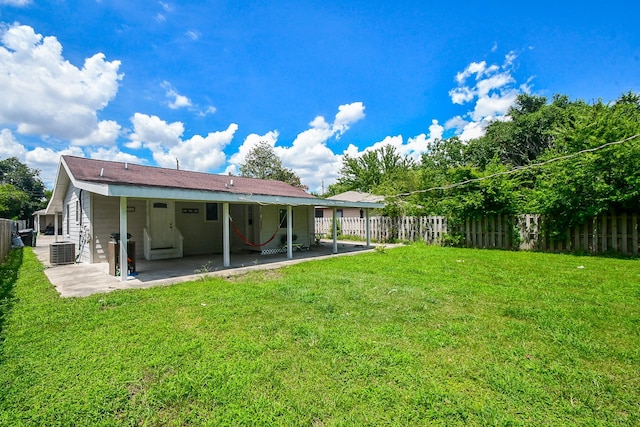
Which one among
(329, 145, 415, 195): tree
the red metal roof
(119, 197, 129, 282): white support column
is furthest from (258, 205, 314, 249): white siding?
(329, 145, 415, 195): tree

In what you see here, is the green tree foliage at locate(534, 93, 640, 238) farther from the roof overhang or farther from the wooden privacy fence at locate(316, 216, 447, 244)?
the roof overhang

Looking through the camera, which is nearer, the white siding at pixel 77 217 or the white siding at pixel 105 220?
the white siding at pixel 105 220

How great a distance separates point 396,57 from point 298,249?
31.7ft

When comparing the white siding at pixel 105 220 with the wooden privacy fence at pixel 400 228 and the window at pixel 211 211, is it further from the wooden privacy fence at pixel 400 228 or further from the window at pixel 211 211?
the wooden privacy fence at pixel 400 228

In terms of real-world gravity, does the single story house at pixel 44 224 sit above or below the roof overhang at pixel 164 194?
below

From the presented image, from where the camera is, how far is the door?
9810mm

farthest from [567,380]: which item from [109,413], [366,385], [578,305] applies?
[109,413]

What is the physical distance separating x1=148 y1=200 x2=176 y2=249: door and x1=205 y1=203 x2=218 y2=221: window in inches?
58.3

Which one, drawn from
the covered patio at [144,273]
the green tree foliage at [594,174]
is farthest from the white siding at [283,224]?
the green tree foliage at [594,174]

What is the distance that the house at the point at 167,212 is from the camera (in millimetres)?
8051

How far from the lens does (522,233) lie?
11375mm

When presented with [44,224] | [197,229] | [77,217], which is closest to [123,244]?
[197,229]

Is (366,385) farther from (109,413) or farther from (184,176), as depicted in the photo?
(184,176)

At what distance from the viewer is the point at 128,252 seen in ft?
23.7
